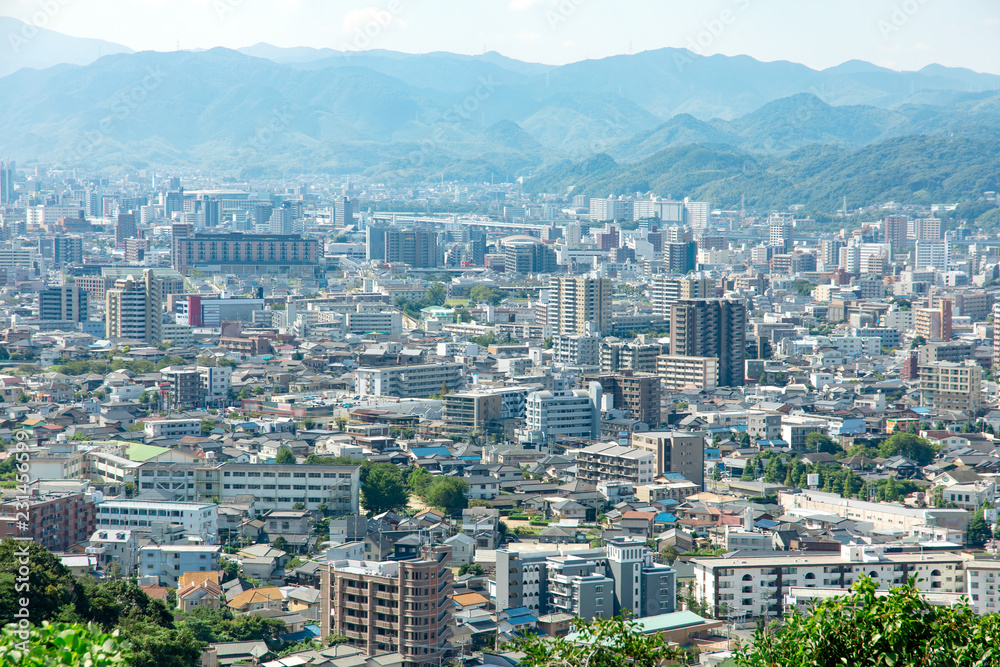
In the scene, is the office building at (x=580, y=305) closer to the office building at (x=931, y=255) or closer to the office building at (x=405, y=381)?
the office building at (x=405, y=381)

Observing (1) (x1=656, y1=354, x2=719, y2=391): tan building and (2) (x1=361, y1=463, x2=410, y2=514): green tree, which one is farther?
(1) (x1=656, y1=354, x2=719, y2=391): tan building

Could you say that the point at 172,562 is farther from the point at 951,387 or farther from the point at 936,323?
the point at 936,323

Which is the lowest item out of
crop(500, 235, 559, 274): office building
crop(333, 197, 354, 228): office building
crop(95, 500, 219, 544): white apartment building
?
crop(95, 500, 219, 544): white apartment building

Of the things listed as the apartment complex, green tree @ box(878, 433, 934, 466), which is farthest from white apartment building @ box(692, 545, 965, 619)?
green tree @ box(878, 433, 934, 466)

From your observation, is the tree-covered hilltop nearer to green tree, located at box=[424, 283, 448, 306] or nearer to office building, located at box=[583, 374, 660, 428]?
green tree, located at box=[424, 283, 448, 306]

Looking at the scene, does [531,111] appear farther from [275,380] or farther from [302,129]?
[275,380]

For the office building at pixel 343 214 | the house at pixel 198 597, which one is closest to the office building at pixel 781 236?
the office building at pixel 343 214
